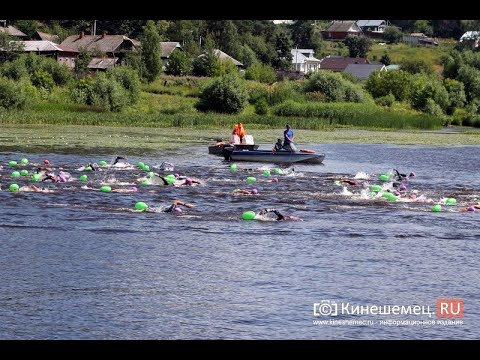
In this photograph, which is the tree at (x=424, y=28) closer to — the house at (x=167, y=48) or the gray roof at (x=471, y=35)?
the gray roof at (x=471, y=35)

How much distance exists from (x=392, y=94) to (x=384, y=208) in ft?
176

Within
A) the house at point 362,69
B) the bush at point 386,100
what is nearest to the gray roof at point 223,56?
the house at point 362,69

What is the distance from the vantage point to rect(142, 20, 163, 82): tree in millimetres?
74938

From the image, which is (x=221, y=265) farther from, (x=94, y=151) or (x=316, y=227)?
(x=94, y=151)

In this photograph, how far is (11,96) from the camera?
6034 cm

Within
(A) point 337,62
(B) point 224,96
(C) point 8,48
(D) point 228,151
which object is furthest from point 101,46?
(D) point 228,151

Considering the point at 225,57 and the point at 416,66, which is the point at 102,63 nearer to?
the point at 225,57

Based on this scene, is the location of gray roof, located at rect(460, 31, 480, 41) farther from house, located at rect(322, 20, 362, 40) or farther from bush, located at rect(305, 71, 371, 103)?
bush, located at rect(305, 71, 371, 103)

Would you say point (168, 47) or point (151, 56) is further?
point (168, 47)

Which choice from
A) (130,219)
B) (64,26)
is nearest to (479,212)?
(130,219)

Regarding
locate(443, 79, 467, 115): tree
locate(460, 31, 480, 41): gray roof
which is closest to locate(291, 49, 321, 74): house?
locate(460, 31, 480, 41): gray roof

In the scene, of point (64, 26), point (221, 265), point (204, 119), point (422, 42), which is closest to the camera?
point (221, 265)

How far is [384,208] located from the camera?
83.4ft

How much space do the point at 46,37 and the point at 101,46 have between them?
6.72 meters
